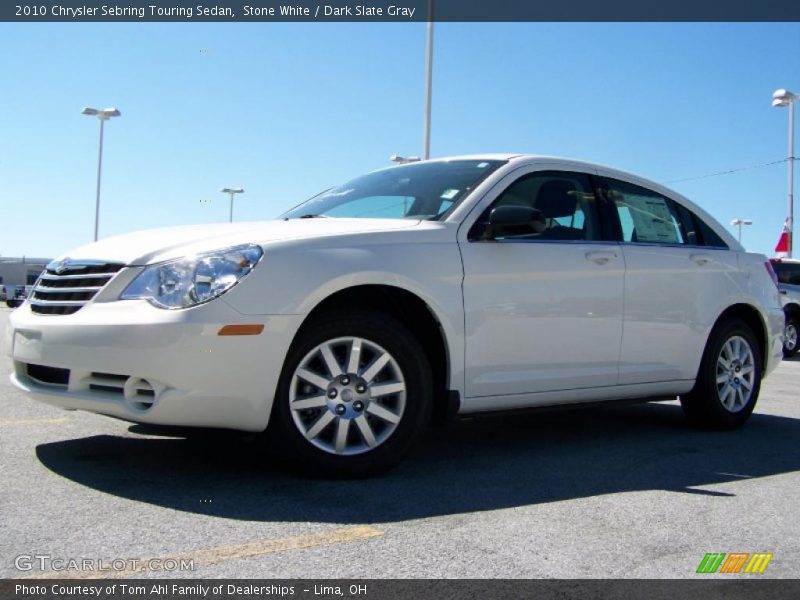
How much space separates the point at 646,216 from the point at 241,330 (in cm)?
305

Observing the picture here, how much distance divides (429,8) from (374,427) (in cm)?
1866

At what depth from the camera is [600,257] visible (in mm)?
4906

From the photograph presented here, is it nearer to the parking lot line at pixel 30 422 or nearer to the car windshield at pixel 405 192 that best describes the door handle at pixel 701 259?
the car windshield at pixel 405 192

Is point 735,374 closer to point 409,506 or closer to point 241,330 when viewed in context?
point 409,506

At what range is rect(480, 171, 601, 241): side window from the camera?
4762 mm

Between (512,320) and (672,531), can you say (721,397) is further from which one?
(672,531)

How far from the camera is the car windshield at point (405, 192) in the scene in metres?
4.61

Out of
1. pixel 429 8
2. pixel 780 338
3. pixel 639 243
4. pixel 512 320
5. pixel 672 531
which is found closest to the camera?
pixel 672 531

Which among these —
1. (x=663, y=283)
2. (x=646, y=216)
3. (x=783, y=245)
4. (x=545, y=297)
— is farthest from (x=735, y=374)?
(x=783, y=245)

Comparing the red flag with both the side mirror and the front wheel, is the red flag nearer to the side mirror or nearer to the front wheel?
the front wheel

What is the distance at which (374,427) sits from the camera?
3.95 meters

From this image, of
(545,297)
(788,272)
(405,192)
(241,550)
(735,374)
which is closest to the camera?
(241,550)

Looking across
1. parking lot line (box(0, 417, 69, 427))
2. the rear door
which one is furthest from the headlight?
the rear door

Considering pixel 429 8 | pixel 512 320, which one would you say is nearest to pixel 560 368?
pixel 512 320
